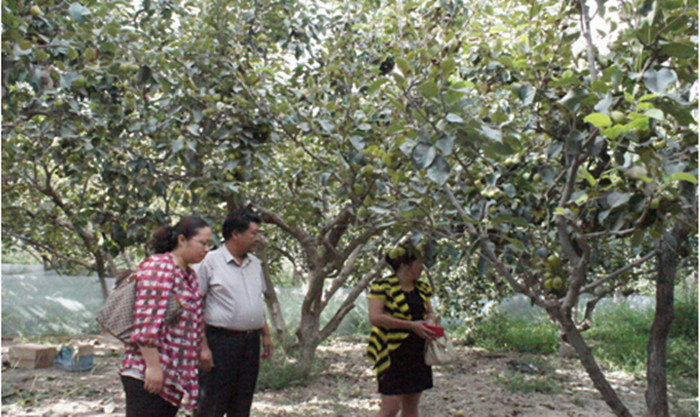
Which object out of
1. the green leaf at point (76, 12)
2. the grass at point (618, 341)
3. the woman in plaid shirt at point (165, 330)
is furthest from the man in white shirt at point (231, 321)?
the grass at point (618, 341)

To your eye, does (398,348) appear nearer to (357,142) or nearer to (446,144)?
(357,142)

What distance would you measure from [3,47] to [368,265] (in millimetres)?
5447

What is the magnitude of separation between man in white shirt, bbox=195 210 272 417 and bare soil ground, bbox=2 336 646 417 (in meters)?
1.56

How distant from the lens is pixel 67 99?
328 cm

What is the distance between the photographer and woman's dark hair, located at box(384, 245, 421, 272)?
311 centimetres

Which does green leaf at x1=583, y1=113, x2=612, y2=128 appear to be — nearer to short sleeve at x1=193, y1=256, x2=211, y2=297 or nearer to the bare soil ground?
short sleeve at x1=193, y1=256, x2=211, y2=297

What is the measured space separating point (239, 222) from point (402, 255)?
2.94 ft

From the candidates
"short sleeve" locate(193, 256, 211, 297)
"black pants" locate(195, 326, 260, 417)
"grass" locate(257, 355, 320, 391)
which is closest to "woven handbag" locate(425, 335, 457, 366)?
"black pants" locate(195, 326, 260, 417)

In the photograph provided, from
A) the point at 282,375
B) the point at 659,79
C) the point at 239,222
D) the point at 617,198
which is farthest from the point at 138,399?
the point at 282,375

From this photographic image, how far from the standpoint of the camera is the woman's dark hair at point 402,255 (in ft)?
10.2

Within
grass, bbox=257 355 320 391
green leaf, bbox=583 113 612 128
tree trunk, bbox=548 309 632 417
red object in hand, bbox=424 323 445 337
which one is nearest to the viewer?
green leaf, bbox=583 113 612 128

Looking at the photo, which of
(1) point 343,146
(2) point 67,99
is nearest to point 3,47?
(2) point 67,99

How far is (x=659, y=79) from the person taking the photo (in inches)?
70.2

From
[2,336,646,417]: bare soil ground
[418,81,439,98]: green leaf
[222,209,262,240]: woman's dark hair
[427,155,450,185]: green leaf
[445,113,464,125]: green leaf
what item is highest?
[418,81,439,98]: green leaf
